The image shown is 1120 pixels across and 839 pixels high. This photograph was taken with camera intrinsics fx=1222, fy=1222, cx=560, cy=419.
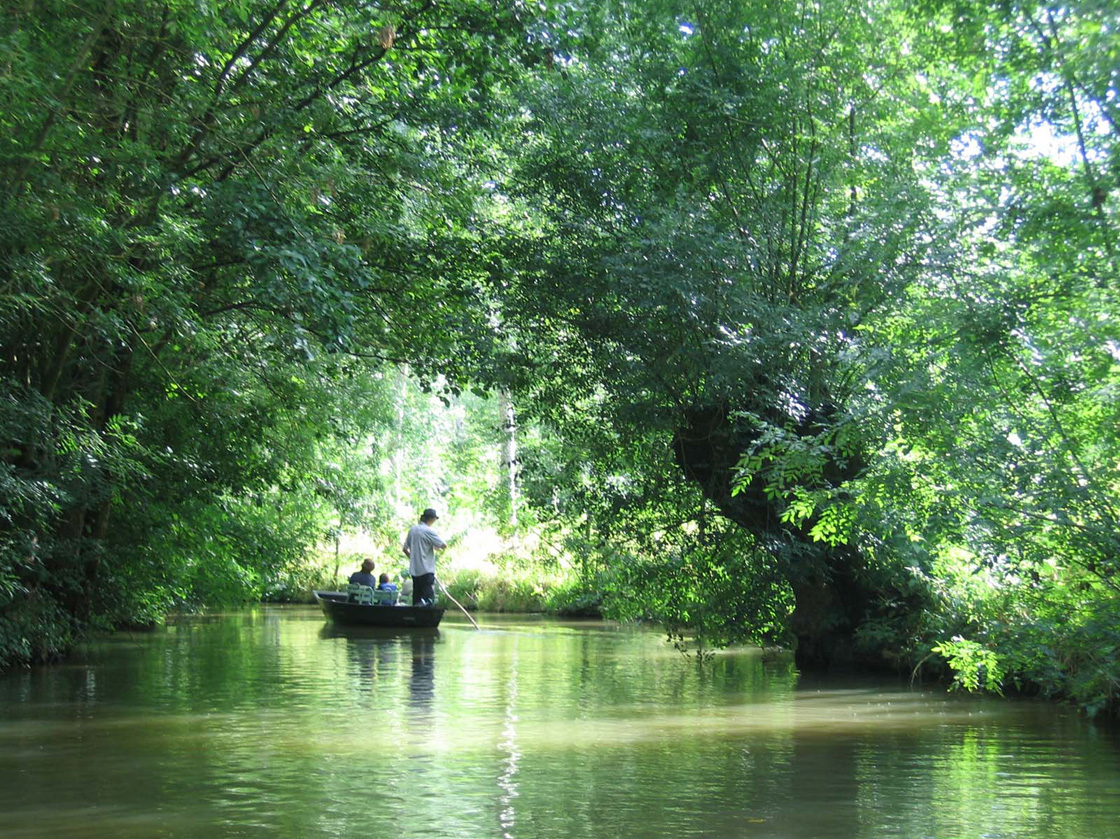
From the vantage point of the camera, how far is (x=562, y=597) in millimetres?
28062

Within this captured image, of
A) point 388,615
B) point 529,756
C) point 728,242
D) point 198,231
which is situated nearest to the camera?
point 529,756

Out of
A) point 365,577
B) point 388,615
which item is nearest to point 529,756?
point 388,615

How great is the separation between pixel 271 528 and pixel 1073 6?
16.1m

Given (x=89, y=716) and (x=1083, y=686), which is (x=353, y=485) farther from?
(x=1083, y=686)

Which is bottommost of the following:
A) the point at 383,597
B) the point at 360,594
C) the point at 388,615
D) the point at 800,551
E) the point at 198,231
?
the point at 388,615

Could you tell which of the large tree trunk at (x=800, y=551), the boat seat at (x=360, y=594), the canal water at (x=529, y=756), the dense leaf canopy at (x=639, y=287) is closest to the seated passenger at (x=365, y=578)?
the boat seat at (x=360, y=594)

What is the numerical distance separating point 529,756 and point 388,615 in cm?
1431

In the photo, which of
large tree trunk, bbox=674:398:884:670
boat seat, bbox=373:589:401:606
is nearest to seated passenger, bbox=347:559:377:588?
boat seat, bbox=373:589:401:606

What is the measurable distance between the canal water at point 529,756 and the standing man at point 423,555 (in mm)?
7294

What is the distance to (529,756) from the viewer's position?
27.2 feet

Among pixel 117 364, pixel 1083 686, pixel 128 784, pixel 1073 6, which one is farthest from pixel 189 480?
pixel 1073 6

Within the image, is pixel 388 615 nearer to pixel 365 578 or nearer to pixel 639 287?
pixel 365 578

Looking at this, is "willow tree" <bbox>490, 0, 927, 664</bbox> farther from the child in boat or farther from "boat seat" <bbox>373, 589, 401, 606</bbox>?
the child in boat

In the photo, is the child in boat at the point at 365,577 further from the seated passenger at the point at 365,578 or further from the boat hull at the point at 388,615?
the boat hull at the point at 388,615
